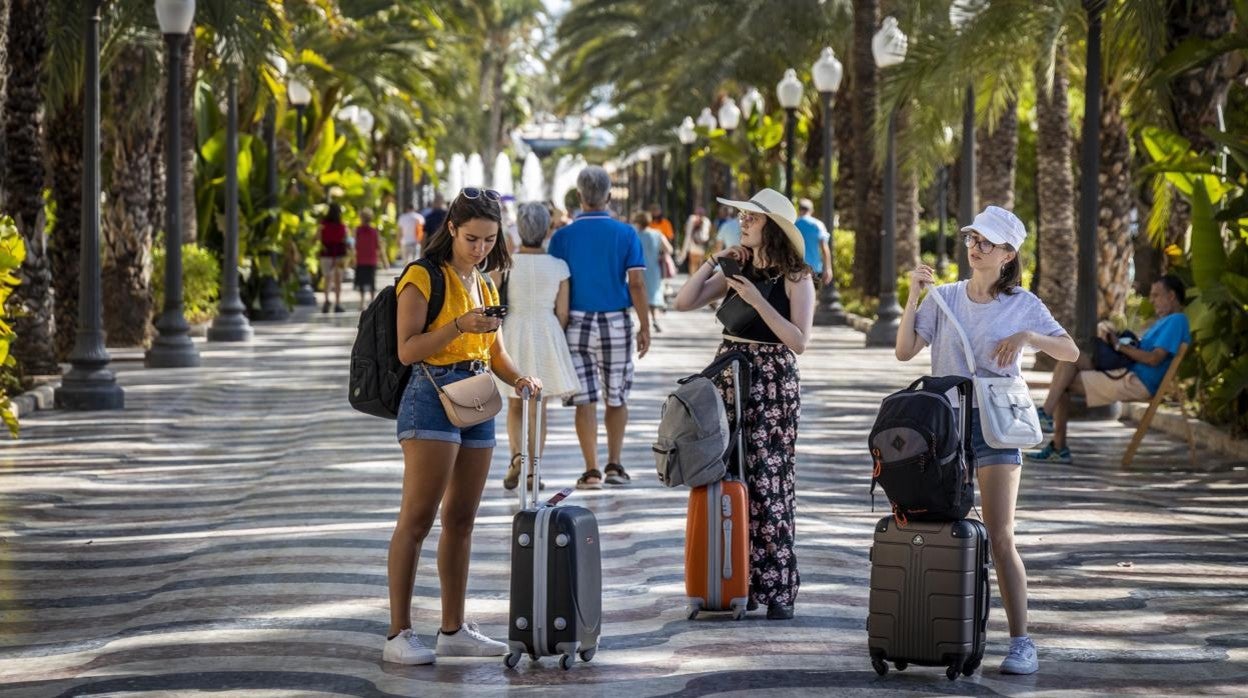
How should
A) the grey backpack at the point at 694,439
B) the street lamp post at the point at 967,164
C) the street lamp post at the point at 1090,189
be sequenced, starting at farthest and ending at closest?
1. the street lamp post at the point at 967,164
2. the street lamp post at the point at 1090,189
3. the grey backpack at the point at 694,439

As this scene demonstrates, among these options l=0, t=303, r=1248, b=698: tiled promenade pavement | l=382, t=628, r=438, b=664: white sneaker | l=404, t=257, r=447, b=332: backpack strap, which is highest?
l=404, t=257, r=447, b=332: backpack strap

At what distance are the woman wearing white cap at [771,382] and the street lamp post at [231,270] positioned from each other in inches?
667

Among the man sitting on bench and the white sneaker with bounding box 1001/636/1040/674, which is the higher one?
the man sitting on bench

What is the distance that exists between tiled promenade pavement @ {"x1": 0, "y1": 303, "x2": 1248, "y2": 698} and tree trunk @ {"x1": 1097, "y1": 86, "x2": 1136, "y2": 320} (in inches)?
268

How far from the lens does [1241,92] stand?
14656 mm

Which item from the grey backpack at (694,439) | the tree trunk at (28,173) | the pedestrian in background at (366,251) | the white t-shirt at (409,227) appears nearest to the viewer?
the grey backpack at (694,439)

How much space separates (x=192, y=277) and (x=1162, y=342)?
14568 millimetres

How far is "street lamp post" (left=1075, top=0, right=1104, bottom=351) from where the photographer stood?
15031mm

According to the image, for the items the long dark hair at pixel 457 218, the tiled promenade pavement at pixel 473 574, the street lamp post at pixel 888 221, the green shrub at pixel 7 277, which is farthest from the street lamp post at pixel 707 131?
the long dark hair at pixel 457 218

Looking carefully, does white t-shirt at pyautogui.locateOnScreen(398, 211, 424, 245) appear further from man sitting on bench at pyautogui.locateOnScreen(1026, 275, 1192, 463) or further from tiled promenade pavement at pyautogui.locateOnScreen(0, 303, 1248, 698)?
man sitting on bench at pyautogui.locateOnScreen(1026, 275, 1192, 463)

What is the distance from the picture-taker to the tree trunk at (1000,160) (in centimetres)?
2588

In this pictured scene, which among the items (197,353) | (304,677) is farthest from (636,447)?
(197,353)

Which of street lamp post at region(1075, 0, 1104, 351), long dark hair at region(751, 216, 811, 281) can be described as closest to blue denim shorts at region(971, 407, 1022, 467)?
long dark hair at region(751, 216, 811, 281)

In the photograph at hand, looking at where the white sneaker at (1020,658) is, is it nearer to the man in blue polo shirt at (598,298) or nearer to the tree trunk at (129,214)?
the man in blue polo shirt at (598,298)
